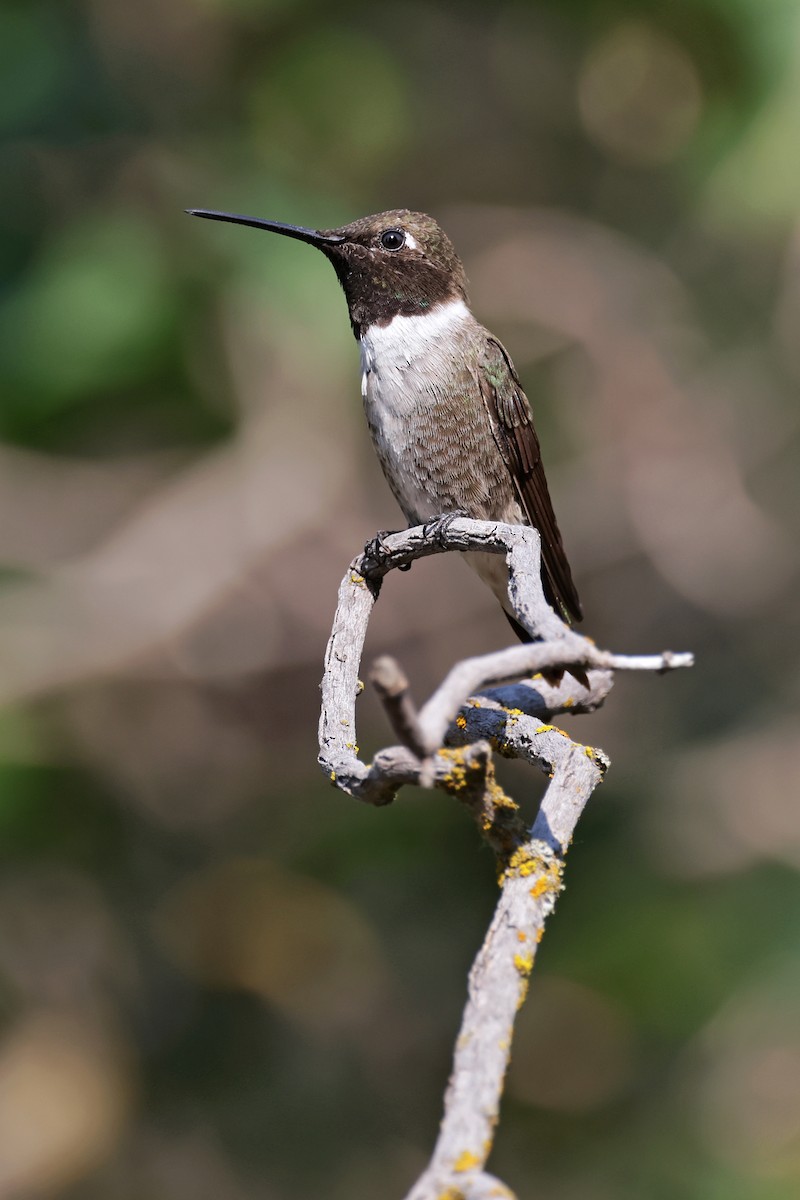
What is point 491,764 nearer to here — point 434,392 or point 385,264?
point 434,392

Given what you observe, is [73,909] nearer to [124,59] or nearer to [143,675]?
[143,675]

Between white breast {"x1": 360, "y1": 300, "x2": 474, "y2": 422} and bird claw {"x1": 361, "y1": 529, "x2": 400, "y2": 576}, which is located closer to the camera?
bird claw {"x1": 361, "y1": 529, "x2": 400, "y2": 576}

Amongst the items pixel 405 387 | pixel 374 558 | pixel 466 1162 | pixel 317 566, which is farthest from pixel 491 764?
pixel 317 566

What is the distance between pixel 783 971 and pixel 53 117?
4482mm

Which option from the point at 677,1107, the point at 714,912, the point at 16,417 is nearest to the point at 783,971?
the point at 714,912

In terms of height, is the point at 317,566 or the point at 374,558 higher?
the point at 374,558

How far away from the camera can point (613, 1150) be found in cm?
454

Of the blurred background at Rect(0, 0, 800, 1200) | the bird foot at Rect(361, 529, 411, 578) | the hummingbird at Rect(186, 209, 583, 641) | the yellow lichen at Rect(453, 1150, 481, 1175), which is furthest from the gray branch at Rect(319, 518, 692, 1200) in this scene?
the blurred background at Rect(0, 0, 800, 1200)

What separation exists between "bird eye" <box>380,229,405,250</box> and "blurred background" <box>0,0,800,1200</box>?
1656 millimetres

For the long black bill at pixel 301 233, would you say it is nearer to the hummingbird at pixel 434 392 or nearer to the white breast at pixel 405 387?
the hummingbird at pixel 434 392

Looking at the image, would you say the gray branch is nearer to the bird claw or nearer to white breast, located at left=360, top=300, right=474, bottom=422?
the bird claw

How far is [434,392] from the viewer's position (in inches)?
122

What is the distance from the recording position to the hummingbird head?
3.25 m

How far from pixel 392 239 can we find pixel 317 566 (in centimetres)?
273
